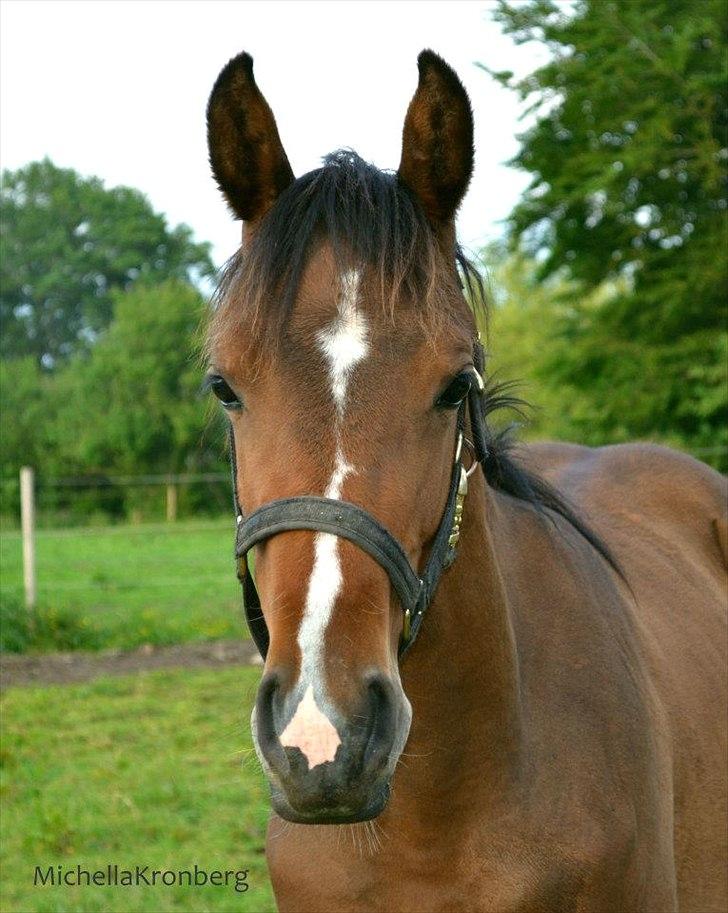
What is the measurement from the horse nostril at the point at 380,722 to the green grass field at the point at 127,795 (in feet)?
3.17

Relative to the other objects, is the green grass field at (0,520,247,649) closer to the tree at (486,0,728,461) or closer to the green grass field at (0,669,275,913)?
the green grass field at (0,669,275,913)

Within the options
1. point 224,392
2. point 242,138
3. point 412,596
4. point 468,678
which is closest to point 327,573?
point 412,596

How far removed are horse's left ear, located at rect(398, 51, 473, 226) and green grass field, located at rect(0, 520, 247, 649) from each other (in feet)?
25.2

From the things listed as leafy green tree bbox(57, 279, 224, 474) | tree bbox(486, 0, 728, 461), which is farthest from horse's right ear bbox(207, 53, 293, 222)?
leafy green tree bbox(57, 279, 224, 474)

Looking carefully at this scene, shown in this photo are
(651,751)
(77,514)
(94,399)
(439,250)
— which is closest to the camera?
(439,250)

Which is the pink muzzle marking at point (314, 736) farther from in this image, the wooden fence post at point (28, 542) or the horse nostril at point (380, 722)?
the wooden fence post at point (28, 542)

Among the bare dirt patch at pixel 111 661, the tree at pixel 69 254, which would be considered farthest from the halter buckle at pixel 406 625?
the tree at pixel 69 254

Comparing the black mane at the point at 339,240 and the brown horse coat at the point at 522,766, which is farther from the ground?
the black mane at the point at 339,240

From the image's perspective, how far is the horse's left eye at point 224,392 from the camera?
1.98 meters

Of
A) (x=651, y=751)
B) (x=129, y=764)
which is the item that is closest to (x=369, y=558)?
(x=651, y=751)

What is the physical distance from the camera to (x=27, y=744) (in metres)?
6.20

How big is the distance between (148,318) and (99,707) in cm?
1425

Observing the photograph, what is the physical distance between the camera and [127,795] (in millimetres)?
5297

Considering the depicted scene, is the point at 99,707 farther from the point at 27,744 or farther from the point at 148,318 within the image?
the point at 148,318
